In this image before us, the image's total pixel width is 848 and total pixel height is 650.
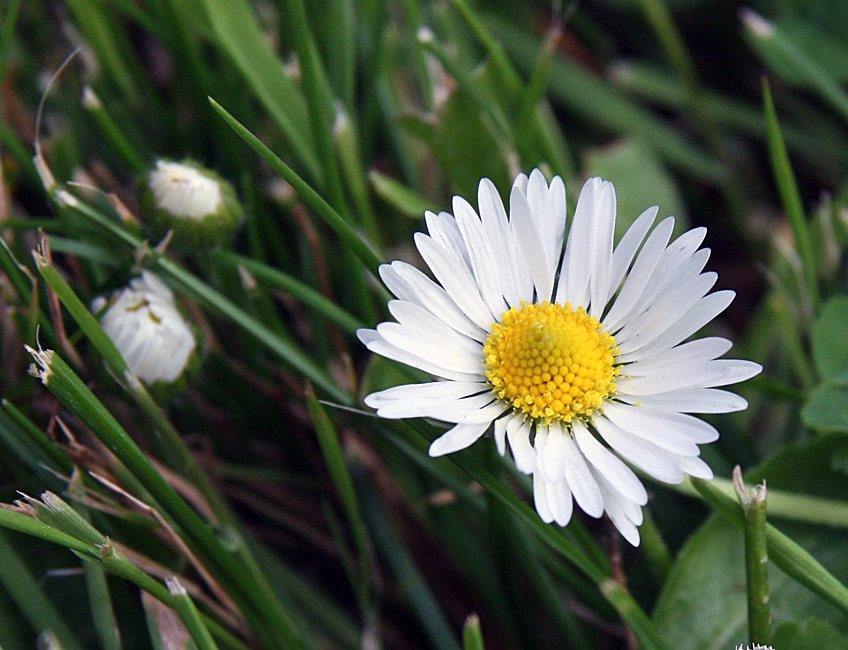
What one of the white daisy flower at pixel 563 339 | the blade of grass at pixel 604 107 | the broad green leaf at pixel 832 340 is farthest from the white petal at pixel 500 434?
the blade of grass at pixel 604 107

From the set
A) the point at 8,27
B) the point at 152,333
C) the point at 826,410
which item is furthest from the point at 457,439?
the point at 8,27

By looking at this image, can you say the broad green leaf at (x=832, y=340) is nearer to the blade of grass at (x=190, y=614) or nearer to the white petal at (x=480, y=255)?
the white petal at (x=480, y=255)

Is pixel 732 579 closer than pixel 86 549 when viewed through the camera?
No

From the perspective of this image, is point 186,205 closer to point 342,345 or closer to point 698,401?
point 342,345

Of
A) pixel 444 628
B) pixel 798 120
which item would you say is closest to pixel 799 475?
pixel 444 628

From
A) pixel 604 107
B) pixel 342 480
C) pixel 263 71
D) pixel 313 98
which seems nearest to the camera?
pixel 342 480

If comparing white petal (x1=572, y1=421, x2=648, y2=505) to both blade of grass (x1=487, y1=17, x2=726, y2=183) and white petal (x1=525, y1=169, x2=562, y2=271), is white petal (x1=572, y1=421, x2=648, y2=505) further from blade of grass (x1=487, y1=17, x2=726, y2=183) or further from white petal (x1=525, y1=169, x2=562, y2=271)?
blade of grass (x1=487, y1=17, x2=726, y2=183)

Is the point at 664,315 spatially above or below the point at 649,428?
above

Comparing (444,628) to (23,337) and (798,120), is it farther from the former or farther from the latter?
(798,120)
